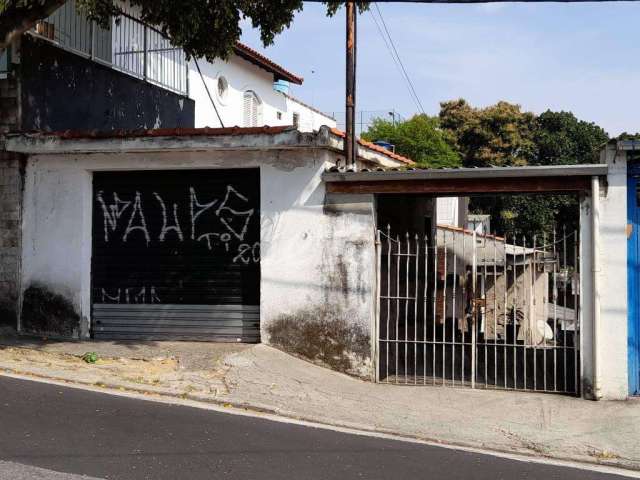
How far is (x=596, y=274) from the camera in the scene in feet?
27.3

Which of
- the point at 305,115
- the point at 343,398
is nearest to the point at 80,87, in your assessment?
the point at 343,398

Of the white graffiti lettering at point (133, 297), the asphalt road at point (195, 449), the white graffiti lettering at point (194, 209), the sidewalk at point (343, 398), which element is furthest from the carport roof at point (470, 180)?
the asphalt road at point (195, 449)

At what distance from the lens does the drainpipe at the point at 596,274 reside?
8.27 meters

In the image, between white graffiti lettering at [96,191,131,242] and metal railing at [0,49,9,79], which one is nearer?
metal railing at [0,49,9,79]

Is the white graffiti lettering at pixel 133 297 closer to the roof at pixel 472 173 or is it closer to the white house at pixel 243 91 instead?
the roof at pixel 472 173

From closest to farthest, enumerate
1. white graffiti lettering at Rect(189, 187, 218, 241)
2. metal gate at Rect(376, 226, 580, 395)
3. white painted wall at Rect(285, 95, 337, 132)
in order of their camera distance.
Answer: metal gate at Rect(376, 226, 580, 395) → white graffiti lettering at Rect(189, 187, 218, 241) → white painted wall at Rect(285, 95, 337, 132)

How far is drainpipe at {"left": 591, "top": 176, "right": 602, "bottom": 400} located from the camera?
326 inches

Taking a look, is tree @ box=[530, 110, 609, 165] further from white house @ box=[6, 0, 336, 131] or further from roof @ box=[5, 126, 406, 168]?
roof @ box=[5, 126, 406, 168]

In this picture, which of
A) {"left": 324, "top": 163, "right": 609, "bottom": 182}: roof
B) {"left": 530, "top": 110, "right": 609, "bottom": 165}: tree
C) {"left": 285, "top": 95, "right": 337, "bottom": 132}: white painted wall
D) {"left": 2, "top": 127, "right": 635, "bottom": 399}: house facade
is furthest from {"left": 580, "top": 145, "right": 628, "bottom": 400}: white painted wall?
{"left": 530, "top": 110, "right": 609, "bottom": 165}: tree

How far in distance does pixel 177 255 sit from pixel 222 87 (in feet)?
32.7

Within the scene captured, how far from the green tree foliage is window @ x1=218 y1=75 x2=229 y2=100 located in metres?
17.4

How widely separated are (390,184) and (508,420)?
10.7 feet

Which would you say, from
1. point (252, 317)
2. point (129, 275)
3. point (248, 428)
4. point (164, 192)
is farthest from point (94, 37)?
point (248, 428)

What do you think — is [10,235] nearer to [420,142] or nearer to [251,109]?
[251,109]
